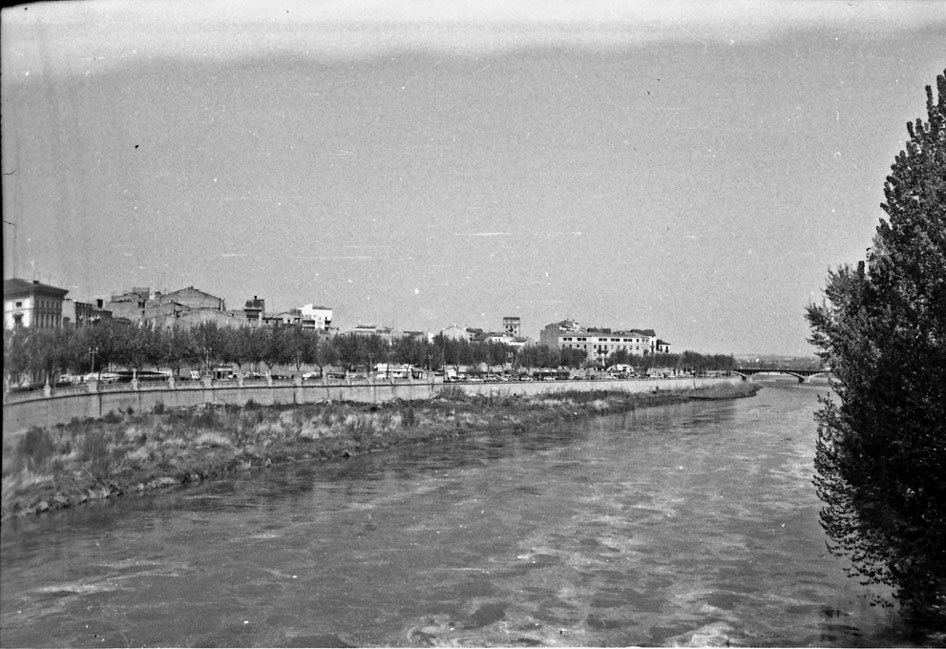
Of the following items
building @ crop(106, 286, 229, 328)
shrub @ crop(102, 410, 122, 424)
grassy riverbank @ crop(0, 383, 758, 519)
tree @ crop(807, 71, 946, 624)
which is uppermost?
building @ crop(106, 286, 229, 328)

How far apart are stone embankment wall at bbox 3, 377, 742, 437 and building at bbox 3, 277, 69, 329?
39 cm

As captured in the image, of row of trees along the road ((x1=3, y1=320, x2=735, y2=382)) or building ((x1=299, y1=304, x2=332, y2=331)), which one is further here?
building ((x1=299, y1=304, x2=332, y2=331))

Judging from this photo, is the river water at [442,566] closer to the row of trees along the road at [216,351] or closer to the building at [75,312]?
the row of trees along the road at [216,351]

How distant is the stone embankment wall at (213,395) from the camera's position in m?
5.00

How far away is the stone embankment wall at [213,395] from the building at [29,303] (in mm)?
388

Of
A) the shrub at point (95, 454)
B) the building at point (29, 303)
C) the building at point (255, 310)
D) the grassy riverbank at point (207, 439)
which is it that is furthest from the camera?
the building at point (255, 310)

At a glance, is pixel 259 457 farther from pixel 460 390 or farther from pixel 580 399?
pixel 580 399

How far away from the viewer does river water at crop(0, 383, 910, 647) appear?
717cm

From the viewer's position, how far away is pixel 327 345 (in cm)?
4003

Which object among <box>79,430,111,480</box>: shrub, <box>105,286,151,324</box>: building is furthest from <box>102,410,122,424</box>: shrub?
<box>105,286,151,324</box>: building

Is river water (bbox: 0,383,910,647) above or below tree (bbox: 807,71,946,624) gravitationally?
below

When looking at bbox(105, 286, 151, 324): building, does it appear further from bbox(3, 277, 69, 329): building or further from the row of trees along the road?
bbox(3, 277, 69, 329): building

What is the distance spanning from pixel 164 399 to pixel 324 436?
5053mm

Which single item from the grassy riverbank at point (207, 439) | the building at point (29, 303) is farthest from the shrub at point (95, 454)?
the building at point (29, 303)
